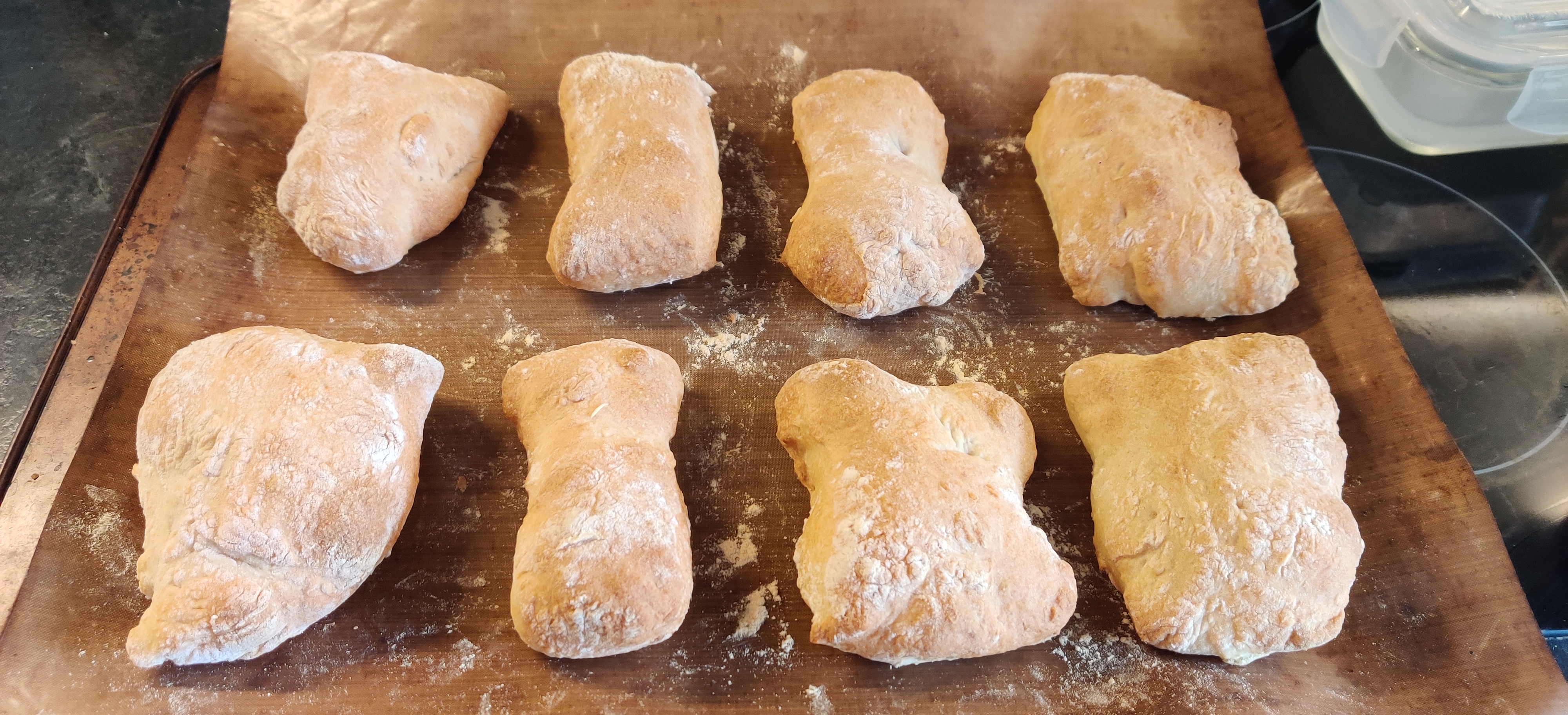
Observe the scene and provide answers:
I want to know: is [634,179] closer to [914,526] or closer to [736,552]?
[736,552]

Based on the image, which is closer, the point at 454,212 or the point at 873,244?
the point at 873,244

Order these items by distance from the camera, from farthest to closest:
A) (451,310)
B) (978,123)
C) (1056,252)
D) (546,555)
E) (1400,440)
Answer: (978,123) → (1056,252) → (451,310) → (1400,440) → (546,555)

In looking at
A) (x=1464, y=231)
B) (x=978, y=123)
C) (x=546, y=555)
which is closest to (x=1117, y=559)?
(x=546, y=555)

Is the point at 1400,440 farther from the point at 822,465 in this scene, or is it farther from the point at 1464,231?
the point at 822,465

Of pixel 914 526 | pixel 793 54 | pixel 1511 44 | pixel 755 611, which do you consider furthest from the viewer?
pixel 793 54

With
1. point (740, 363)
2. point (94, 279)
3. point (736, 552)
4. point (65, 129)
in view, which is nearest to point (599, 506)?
point (736, 552)

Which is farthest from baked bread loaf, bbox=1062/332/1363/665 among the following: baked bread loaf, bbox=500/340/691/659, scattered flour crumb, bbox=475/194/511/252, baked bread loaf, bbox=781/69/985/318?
scattered flour crumb, bbox=475/194/511/252

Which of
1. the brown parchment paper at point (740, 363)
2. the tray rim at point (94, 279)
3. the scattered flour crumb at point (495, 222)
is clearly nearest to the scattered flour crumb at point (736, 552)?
the brown parchment paper at point (740, 363)
